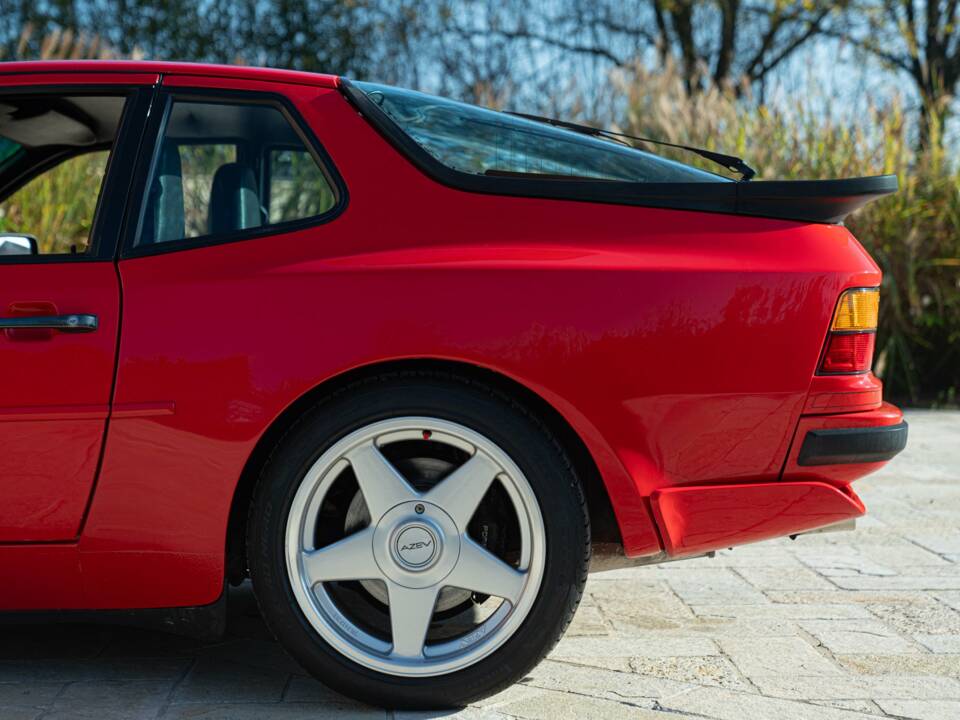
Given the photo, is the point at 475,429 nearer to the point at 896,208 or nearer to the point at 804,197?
the point at 804,197

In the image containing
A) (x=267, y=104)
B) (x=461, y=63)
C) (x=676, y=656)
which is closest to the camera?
(x=267, y=104)

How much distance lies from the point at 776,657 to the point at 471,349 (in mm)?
1246

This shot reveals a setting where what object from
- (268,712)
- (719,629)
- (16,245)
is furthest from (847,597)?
(16,245)

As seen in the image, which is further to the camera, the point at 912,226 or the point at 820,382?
the point at 912,226

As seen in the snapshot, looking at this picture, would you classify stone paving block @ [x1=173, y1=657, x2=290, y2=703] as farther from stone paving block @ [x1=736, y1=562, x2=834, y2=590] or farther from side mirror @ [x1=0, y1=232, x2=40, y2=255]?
stone paving block @ [x1=736, y1=562, x2=834, y2=590]

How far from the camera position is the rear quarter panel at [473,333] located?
97.3 inches

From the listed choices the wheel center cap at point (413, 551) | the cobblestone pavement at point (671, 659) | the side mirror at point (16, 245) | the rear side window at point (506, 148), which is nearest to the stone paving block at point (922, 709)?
the cobblestone pavement at point (671, 659)

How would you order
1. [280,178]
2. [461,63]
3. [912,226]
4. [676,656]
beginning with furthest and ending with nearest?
[461,63]
[912,226]
[280,178]
[676,656]

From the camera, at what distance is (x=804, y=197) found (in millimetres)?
2598

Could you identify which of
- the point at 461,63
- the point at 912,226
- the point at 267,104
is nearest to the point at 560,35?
the point at 461,63

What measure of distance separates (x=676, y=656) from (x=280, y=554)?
113 centimetres

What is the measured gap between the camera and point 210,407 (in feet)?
8.11

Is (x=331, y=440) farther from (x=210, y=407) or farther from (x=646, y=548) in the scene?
(x=646, y=548)

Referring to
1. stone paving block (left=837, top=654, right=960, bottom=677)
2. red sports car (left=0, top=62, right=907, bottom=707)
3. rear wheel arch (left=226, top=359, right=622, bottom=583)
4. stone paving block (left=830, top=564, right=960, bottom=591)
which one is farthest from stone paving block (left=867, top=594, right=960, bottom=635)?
rear wheel arch (left=226, top=359, right=622, bottom=583)
